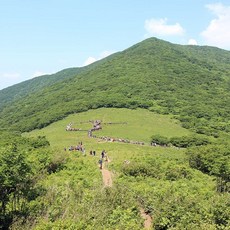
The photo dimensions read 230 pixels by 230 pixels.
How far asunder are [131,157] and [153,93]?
54717mm

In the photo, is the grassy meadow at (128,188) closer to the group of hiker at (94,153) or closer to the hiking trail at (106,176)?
the hiking trail at (106,176)

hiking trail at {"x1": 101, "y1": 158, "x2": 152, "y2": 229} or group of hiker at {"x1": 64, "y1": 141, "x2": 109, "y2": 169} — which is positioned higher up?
group of hiker at {"x1": 64, "y1": 141, "x2": 109, "y2": 169}

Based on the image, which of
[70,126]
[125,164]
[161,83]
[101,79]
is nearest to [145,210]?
[125,164]

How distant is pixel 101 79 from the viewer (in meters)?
111

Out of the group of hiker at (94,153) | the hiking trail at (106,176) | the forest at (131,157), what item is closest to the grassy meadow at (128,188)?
the forest at (131,157)

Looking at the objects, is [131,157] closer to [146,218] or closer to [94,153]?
[94,153]

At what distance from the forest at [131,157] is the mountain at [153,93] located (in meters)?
0.35

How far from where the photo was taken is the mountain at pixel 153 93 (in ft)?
255

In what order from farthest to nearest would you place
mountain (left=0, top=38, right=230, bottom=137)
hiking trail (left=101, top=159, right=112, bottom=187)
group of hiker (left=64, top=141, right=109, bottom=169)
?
mountain (left=0, top=38, right=230, bottom=137) < group of hiker (left=64, top=141, right=109, bottom=169) < hiking trail (left=101, top=159, right=112, bottom=187)

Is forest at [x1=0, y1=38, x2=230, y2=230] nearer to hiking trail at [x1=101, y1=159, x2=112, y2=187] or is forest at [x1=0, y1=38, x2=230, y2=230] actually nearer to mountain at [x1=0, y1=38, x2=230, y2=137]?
mountain at [x1=0, y1=38, x2=230, y2=137]

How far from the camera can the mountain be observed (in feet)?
255

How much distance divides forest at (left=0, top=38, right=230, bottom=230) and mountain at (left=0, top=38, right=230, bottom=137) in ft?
1.16

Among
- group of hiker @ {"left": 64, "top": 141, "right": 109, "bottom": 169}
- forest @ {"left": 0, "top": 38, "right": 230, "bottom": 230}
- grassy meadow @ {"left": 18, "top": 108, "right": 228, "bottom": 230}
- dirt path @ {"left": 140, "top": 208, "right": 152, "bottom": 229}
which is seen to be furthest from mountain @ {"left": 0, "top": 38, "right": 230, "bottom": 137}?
dirt path @ {"left": 140, "top": 208, "right": 152, "bottom": 229}

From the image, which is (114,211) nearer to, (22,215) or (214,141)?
(22,215)
